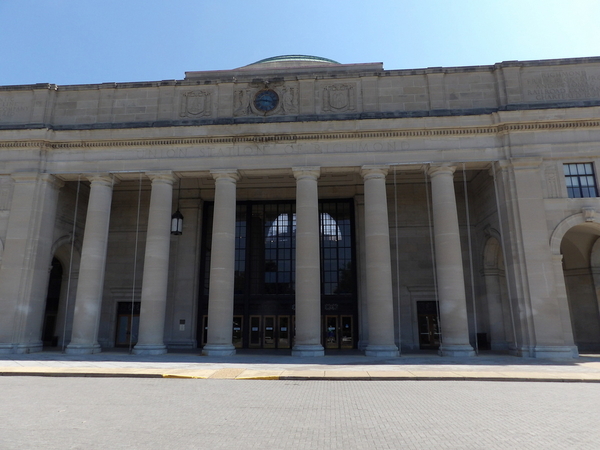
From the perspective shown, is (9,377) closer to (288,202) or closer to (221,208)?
(221,208)

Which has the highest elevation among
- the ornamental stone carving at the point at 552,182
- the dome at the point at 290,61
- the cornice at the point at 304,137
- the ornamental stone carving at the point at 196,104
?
the dome at the point at 290,61

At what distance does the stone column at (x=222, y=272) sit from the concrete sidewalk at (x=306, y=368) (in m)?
1.23

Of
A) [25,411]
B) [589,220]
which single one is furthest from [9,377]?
[589,220]

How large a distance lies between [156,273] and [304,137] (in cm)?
1175

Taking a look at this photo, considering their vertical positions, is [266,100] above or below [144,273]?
above

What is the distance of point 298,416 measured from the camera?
863 cm

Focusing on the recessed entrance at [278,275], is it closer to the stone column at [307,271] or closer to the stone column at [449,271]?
the stone column at [307,271]

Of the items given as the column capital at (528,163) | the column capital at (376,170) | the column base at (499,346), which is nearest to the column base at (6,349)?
the column capital at (376,170)

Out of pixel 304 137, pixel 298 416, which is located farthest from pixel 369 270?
pixel 298 416

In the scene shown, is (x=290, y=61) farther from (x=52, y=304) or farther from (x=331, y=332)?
(x=52, y=304)

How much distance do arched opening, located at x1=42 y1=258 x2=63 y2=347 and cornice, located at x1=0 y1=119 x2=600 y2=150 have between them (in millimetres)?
9888

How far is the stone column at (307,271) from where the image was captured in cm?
2264

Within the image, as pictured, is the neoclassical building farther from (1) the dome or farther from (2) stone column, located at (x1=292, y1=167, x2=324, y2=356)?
(1) the dome

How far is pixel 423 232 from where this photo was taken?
30.3m
